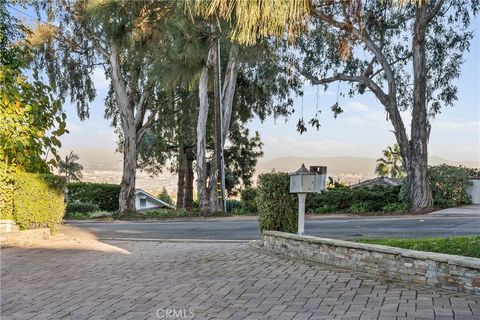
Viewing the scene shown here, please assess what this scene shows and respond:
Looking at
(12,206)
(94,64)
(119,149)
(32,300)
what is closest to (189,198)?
(119,149)

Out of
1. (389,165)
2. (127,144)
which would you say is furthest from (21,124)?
(389,165)

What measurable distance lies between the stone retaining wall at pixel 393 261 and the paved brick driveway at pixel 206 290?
16cm

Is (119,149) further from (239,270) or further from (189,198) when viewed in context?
(239,270)

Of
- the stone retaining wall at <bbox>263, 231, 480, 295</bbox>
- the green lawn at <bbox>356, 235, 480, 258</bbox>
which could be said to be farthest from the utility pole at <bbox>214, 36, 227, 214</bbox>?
the green lawn at <bbox>356, 235, 480, 258</bbox>

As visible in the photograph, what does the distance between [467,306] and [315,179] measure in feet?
11.5

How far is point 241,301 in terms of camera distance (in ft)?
16.7

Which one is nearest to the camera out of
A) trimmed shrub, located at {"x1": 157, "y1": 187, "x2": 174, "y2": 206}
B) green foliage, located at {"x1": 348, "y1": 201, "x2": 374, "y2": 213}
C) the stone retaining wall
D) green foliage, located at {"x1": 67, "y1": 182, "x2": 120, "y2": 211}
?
the stone retaining wall

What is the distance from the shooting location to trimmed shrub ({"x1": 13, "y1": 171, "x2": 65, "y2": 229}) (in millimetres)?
9438

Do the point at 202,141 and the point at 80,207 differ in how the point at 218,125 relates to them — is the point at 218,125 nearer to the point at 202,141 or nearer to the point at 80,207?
the point at 202,141

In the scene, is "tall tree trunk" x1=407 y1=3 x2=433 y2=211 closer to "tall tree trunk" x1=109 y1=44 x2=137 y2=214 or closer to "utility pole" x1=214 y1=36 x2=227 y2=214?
"utility pole" x1=214 y1=36 x2=227 y2=214

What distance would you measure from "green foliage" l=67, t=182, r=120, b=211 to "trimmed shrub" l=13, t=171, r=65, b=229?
18.1m

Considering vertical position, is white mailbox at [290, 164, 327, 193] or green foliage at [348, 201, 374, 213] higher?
white mailbox at [290, 164, 327, 193]

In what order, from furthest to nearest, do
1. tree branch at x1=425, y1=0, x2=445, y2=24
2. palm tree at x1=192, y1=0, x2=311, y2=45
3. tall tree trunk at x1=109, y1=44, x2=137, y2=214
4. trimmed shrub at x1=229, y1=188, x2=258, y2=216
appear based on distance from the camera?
tall tree trunk at x1=109, y1=44, x2=137, y2=214, trimmed shrub at x1=229, y1=188, x2=258, y2=216, tree branch at x1=425, y1=0, x2=445, y2=24, palm tree at x1=192, y1=0, x2=311, y2=45

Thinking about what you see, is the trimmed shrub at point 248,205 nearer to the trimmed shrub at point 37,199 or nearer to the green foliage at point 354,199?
the green foliage at point 354,199
